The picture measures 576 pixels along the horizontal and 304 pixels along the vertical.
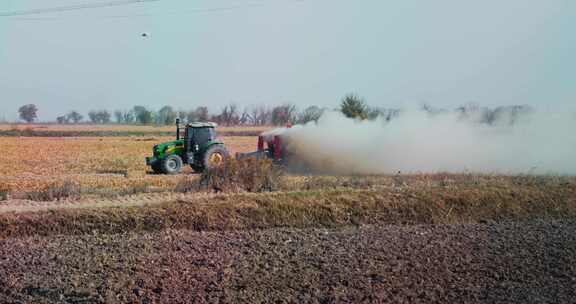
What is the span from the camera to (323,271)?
1102 centimetres

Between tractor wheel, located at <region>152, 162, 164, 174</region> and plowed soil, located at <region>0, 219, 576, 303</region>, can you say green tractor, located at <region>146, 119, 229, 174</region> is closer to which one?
tractor wheel, located at <region>152, 162, 164, 174</region>

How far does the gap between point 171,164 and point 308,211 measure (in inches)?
513

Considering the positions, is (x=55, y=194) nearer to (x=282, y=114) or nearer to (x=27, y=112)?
(x=282, y=114)

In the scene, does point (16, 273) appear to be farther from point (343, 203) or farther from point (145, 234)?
point (343, 203)

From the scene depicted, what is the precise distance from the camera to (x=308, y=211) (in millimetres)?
16297

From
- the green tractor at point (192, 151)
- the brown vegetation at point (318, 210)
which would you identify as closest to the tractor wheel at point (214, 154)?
the green tractor at point (192, 151)

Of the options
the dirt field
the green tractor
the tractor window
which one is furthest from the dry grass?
the tractor window

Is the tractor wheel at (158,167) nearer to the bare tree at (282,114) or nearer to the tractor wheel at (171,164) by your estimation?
the tractor wheel at (171,164)

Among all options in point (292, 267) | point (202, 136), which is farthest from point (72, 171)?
point (292, 267)

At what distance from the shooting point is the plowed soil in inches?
386

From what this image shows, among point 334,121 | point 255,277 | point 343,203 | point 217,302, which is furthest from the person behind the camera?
point 334,121

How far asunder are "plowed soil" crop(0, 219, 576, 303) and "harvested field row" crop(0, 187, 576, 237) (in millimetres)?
823

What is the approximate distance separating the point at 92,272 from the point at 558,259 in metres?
8.67

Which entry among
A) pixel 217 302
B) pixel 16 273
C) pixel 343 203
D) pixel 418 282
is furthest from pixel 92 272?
pixel 343 203
